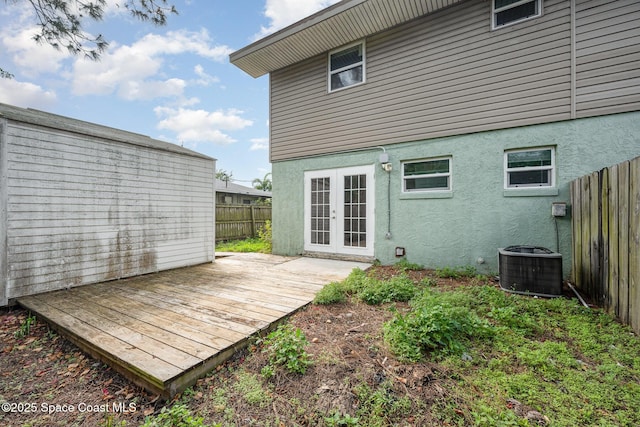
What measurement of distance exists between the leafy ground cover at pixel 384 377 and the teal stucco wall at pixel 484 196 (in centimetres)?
183

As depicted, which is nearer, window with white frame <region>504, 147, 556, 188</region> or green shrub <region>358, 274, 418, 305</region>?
green shrub <region>358, 274, 418, 305</region>

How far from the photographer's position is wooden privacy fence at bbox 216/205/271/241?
988 cm

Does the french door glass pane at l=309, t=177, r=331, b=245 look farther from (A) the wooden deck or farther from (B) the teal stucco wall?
(A) the wooden deck

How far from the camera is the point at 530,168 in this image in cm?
436

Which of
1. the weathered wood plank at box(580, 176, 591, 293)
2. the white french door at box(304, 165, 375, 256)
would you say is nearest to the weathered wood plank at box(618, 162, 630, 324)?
the weathered wood plank at box(580, 176, 591, 293)

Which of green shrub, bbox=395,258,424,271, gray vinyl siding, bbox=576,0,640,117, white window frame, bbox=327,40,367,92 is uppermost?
white window frame, bbox=327,40,367,92

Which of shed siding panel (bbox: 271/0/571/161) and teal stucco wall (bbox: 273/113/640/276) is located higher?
shed siding panel (bbox: 271/0/571/161)

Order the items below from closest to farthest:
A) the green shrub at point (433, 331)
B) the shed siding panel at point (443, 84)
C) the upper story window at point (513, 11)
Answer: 1. the green shrub at point (433, 331)
2. the shed siding panel at point (443, 84)
3. the upper story window at point (513, 11)

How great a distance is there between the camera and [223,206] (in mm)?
10008

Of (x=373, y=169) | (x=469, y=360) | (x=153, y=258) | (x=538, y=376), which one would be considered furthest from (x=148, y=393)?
(x=373, y=169)

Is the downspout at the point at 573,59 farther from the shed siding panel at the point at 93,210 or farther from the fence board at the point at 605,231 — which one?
the shed siding panel at the point at 93,210

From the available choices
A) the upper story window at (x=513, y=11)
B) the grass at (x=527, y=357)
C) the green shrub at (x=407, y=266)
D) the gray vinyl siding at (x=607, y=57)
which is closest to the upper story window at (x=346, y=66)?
the upper story window at (x=513, y=11)

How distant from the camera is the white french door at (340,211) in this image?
581 cm

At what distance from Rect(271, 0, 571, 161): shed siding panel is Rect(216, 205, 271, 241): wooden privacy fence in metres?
4.87
